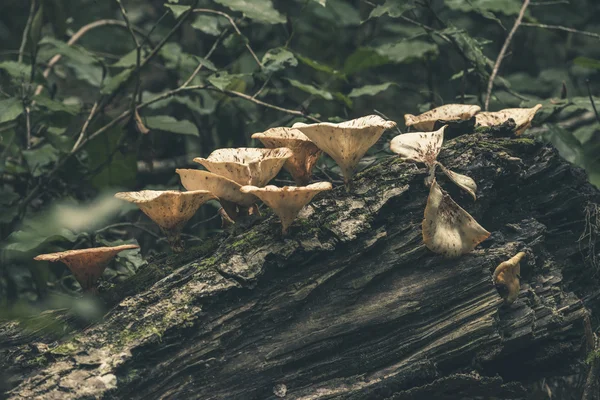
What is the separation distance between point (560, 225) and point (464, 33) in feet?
5.35

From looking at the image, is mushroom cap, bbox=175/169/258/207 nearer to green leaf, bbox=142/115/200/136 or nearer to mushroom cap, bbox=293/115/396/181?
mushroom cap, bbox=293/115/396/181

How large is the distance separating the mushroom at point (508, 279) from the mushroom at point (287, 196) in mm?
899

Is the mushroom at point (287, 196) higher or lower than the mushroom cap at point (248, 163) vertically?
lower

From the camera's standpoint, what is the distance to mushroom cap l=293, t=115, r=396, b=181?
8.97 feet

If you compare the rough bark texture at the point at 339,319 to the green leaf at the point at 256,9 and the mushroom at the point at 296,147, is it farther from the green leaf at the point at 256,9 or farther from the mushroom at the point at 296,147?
the green leaf at the point at 256,9

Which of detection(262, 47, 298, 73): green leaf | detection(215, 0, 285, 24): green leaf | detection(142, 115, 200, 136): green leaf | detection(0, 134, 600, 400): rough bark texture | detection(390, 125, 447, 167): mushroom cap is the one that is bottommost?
detection(0, 134, 600, 400): rough bark texture

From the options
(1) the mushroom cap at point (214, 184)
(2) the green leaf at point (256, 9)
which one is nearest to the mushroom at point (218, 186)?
(1) the mushroom cap at point (214, 184)

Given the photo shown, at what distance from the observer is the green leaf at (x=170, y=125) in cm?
462

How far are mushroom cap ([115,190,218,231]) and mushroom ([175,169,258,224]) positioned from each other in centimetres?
5

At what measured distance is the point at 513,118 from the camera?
336 centimetres

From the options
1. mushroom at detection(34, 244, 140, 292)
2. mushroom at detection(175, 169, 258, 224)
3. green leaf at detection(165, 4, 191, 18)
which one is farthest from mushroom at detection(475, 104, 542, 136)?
mushroom at detection(34, 244, 140, 292)

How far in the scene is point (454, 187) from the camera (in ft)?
10.0

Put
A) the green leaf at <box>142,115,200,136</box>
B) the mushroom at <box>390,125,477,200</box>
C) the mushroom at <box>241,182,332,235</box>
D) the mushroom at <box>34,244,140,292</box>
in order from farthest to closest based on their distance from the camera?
1. the green leaf at <box>142,115,200,136</box>
2. the mushroom at <box>390,125,477,200</box>
3. the mushroom at <box>34,244,140,292</box>
4. the mushroom at <box>241,182,332,235</box>

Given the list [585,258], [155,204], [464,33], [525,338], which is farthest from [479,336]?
[464,33]
